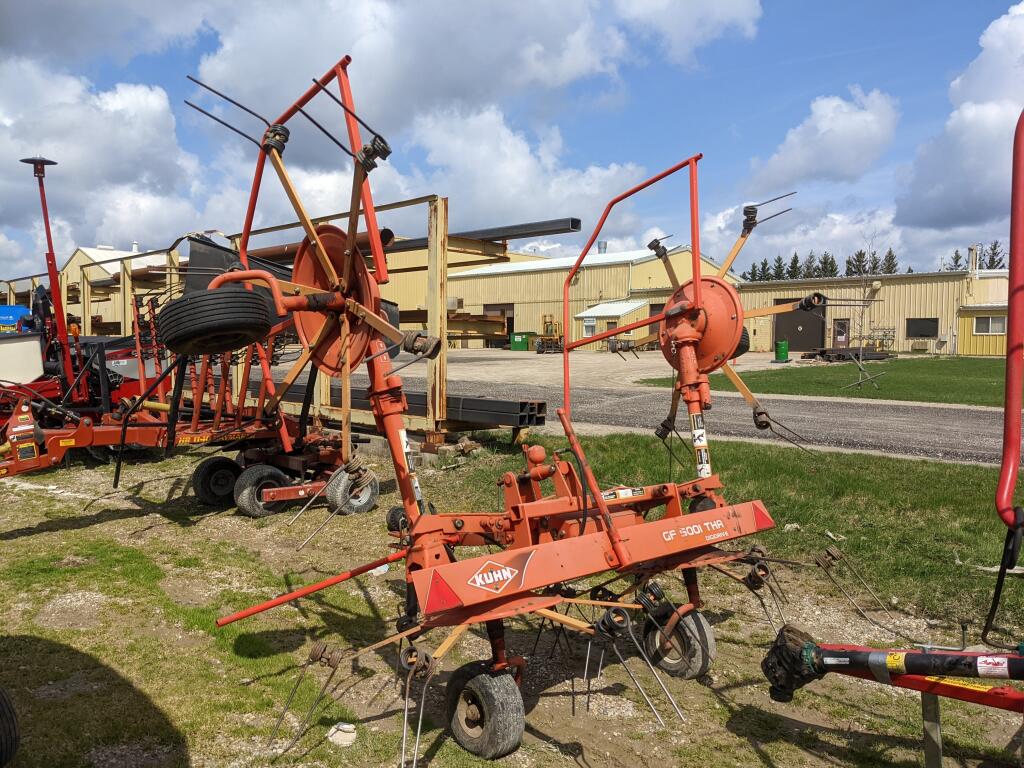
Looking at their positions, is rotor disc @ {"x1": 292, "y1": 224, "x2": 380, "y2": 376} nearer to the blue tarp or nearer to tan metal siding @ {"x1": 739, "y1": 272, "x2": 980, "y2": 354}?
the blue tarp

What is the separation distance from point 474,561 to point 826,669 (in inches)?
70.9

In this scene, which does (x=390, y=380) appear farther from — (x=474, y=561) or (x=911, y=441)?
(x=911, y=441)

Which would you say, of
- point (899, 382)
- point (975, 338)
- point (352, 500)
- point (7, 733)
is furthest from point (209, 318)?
point (975, 338)

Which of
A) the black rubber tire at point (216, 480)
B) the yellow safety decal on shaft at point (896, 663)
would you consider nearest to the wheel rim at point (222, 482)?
the black rubber tire at point (216, 480)

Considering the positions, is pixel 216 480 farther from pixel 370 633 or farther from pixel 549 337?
pixel 549 337

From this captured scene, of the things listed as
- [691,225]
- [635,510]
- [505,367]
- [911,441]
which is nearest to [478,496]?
[635,510]

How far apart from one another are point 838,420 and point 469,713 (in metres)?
12.7

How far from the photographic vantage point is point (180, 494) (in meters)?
10.7

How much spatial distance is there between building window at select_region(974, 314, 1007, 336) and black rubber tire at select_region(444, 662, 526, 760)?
4332 centimetres

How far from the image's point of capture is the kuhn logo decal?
388 centimetres

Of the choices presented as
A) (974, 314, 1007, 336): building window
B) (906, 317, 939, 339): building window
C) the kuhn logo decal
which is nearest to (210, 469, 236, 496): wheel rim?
the kuhn logo decal

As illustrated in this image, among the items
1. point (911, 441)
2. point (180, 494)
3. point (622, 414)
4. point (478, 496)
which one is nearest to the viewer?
point (478, 496)

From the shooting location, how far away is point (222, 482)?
389 inches

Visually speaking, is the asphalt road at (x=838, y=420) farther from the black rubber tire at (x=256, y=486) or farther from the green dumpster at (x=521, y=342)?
the green dumpster at (x=521, y=342)
